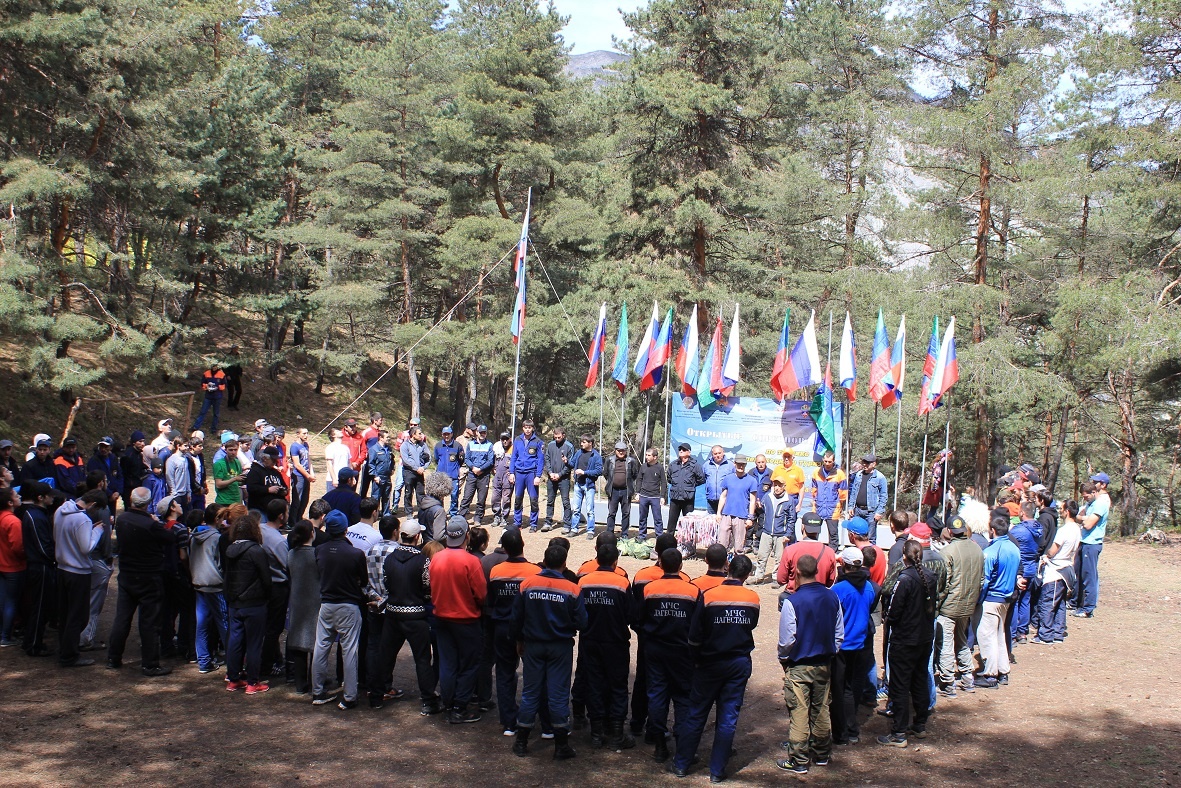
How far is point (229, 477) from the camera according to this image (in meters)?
11.9

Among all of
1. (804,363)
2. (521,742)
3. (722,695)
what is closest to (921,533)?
(722,695)

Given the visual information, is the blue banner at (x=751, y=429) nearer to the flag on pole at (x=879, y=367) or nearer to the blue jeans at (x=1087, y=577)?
the flag on pole at (x=879, y=367)

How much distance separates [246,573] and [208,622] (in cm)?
114

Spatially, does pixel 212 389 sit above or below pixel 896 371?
below

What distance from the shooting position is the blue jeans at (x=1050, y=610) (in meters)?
10.5

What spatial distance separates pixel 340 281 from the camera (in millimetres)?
A: 26766

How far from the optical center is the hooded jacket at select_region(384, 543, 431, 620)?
7156 mm

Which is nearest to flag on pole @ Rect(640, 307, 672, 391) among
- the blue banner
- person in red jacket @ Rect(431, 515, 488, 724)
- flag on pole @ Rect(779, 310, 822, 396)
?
the blue banner

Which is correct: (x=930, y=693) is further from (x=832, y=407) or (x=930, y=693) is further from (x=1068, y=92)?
(x=1068, y=92)

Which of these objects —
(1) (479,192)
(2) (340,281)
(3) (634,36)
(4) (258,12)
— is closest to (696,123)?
(3) (634,36)

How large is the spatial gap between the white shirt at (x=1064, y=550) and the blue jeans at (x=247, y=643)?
866 cm

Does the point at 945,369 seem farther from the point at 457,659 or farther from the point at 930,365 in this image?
the point at 457,659

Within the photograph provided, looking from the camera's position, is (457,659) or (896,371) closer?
(457,659)

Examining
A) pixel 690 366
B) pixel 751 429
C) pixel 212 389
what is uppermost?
pixel 690 366
